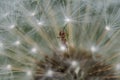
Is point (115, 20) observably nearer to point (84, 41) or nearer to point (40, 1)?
point (84, 41)

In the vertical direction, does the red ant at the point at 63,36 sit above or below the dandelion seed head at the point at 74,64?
above

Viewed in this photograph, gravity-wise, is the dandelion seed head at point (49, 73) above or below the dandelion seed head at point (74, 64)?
below

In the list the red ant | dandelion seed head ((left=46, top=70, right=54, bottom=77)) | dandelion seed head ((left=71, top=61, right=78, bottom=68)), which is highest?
the red ant

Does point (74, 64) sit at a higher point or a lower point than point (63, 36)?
lower

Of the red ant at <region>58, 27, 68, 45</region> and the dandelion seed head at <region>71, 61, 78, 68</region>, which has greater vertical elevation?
the red ant at <region>58, 27, 68, 45</region>

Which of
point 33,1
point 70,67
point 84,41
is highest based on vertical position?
point 33,1

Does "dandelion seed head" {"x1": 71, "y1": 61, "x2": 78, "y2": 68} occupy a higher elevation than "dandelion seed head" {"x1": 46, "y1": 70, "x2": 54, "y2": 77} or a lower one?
higher

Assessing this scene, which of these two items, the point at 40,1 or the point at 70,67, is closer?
the point at 70,67

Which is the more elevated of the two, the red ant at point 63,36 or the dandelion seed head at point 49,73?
the red ant at point 63,36

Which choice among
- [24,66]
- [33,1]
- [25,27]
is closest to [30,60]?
[24,66]

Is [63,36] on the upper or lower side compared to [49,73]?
upper

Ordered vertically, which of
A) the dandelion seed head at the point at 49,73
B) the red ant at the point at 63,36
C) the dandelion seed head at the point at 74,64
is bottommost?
the dandelion seed head at the point at 49,73
